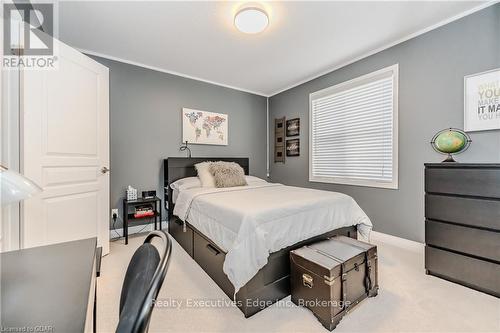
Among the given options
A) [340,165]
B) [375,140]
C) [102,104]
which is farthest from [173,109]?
[375,140]

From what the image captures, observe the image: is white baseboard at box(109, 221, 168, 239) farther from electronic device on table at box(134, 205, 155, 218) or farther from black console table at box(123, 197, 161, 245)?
electronic device on table at box(134, 205, 155, 218)

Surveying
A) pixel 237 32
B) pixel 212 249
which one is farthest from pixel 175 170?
pixel 237 32

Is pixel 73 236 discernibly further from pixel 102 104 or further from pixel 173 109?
pixel 173 109

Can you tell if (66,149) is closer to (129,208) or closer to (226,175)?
(129,208)

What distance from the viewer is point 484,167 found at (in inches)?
66.2

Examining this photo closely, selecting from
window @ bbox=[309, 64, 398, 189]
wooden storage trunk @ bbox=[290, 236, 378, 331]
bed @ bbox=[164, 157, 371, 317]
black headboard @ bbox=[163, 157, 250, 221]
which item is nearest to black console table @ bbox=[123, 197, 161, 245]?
black headboard @ bbox=[163, 157, 250, 221]

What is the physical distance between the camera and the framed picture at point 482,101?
193 cm

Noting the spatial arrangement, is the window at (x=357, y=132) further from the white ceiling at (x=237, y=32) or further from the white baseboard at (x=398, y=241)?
the white baseboard at (x=398, y=241)

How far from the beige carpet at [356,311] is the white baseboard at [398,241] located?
0.50 metres

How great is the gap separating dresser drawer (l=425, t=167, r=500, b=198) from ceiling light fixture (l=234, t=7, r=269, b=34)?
2.07 m

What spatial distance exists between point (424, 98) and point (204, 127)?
3.02m

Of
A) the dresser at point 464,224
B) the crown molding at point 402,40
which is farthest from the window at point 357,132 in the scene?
the dresser at point 464,224

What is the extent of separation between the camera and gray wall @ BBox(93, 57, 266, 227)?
3014mm

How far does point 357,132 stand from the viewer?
3047mm
